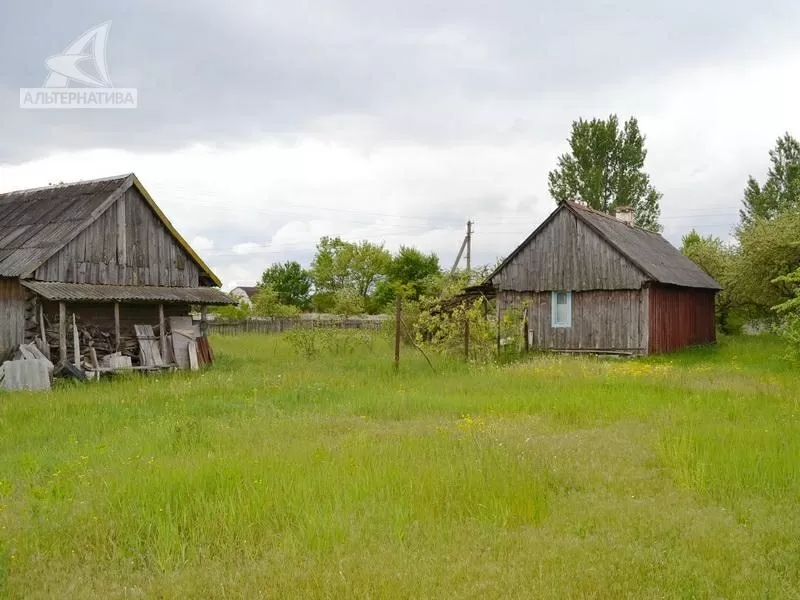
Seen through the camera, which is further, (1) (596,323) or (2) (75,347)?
(1) (596,323)

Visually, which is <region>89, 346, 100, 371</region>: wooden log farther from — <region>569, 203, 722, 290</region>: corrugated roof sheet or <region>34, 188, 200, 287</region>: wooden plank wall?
<region>569, 203, 722, 290</region>: corrugated roof sheet

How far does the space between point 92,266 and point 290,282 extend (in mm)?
52194

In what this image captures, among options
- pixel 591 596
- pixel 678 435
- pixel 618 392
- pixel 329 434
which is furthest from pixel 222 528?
pixel 618 392

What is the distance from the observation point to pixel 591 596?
5355mm

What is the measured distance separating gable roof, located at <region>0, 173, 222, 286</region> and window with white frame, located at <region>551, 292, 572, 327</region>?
13.0 metres

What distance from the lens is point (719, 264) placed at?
38000 mm

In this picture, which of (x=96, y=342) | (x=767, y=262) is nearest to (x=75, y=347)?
(x=96, y=342)

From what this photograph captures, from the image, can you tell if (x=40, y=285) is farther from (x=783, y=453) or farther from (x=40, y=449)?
(x=783, y=453)

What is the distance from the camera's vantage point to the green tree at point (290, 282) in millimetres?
72375

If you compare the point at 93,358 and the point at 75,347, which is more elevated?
the point at 75,347

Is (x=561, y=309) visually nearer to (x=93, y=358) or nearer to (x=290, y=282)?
(x=93, y=358)

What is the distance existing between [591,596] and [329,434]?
239 inches

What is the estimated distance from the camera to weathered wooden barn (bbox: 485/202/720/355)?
2564 cm

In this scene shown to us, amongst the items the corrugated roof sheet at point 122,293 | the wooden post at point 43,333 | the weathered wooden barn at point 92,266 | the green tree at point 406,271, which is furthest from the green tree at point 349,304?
the wooden post at point 43,333
